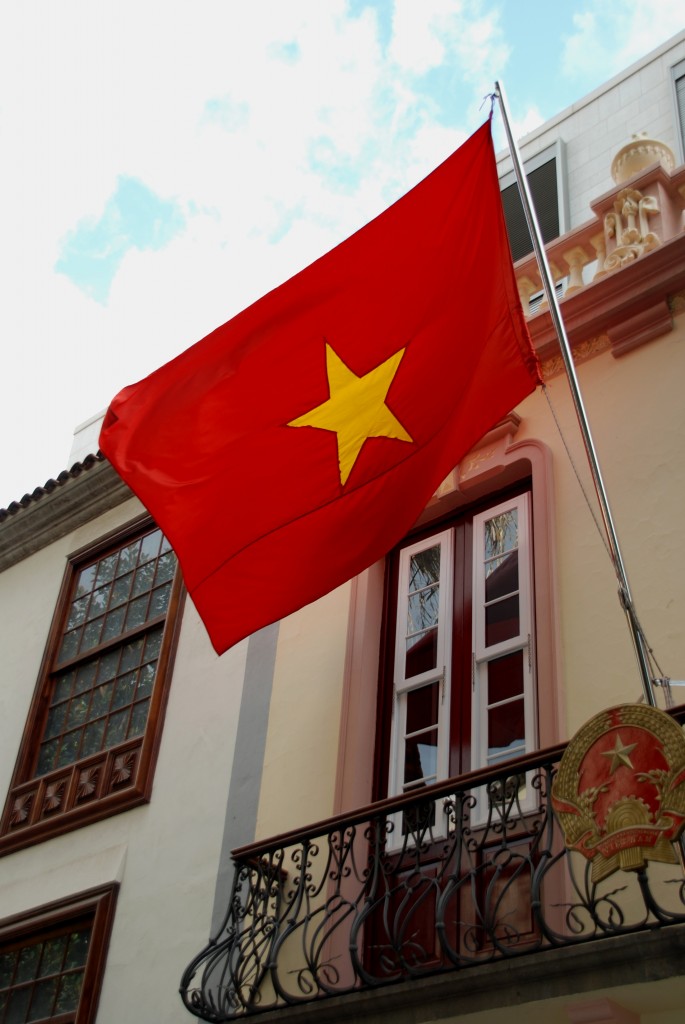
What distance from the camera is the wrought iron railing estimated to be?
531 cm

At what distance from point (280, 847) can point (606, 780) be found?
2.15 metres

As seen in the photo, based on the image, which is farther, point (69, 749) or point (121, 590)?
point (121, 590)

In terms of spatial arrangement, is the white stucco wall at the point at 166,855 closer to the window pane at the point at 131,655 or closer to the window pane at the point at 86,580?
the window pane at the point at 131,655

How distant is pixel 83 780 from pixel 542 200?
6220 mm

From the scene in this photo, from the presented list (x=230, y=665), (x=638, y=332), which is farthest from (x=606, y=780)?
(x=230, y=665)

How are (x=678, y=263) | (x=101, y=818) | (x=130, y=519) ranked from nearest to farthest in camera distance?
(x=678, y=263) < (x=101, y=818) < (x=130, y=519)

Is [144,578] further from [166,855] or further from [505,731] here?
[505,731]

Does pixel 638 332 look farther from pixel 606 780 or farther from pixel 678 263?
pixel 606 780

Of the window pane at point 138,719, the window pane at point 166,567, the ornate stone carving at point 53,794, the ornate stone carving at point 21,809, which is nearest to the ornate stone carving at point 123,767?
the window pane at point 138,719

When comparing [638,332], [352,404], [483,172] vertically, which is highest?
[638,332]

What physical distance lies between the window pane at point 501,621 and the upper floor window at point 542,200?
427 cm

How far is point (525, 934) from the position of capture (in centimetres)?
530

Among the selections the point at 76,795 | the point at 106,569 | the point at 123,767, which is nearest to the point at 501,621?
the point at 123,767

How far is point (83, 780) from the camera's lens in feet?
28.9
